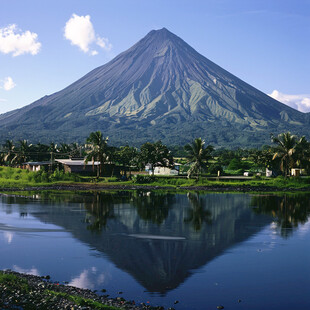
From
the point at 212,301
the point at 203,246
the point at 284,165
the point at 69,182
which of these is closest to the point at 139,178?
the point at 69,182

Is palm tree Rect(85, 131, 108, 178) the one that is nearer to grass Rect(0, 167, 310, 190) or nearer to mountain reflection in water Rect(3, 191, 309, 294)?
grass Rect(0, 167, 310, 190)

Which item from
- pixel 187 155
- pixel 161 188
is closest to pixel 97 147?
pixel 161 188

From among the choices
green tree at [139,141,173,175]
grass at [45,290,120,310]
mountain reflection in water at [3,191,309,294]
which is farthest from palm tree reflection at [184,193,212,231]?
green tree at [139,141,173,175]

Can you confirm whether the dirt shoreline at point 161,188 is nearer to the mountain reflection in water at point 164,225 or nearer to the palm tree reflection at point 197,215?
the mountain reflection in water at point 164,225

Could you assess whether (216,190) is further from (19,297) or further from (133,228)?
(19,297)

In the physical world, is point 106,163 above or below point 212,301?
above
